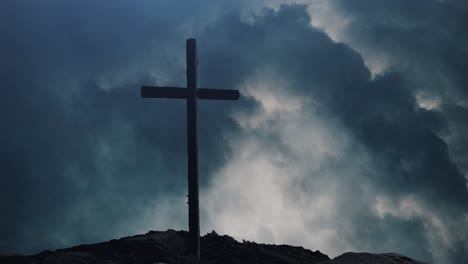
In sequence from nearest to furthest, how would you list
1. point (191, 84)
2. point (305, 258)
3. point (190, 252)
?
point (190, 252) < point (191, 84) < point (305, 258)

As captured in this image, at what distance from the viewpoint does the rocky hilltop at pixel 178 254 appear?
14.6m

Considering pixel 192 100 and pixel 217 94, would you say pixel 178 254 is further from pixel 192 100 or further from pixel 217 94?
pixel 217 94

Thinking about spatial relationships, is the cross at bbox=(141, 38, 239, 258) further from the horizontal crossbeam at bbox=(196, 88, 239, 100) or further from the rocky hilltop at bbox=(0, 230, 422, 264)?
the rocky hilltop at bbox=(0, 230, 422, 264)

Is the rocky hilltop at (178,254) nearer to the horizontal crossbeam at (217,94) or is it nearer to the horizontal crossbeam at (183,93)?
the horizontal crossbeam at (183,93)

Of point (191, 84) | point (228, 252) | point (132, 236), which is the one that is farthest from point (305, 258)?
point (191, 84)

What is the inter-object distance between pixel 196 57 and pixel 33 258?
7.54m

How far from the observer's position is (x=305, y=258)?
18.1 metres

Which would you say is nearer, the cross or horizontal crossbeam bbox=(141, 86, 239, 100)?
the cross

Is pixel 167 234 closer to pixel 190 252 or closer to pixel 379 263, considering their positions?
pixel 190 252

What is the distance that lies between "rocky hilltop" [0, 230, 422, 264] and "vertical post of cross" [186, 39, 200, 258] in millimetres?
657

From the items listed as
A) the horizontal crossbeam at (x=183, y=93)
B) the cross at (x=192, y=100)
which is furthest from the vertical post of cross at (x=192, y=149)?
the horizontal crossbeam at (x=183, y=93)

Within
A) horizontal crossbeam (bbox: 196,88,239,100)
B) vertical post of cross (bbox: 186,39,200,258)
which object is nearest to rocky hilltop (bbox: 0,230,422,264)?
vertical post of cross (bbox: 186,39,200,258)

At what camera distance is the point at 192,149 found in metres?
16.2

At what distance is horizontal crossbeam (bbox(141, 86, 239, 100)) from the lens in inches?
657
